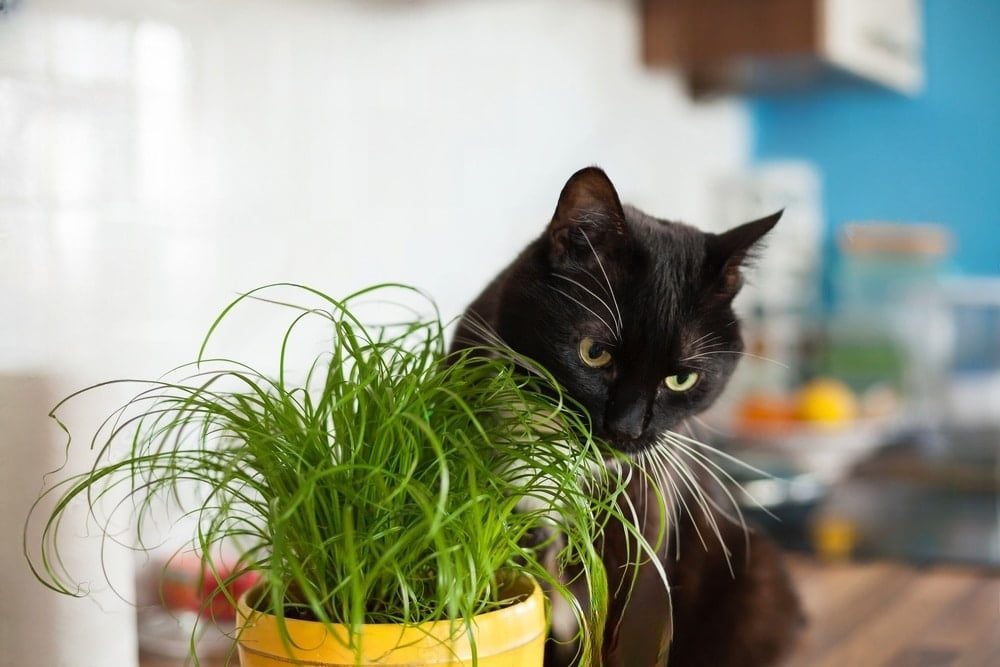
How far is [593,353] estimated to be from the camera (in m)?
0.73

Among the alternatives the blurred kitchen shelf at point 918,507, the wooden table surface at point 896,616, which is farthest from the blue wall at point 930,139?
the wooden table surface at point 896,616

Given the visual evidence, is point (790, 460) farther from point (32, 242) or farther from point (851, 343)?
point (32, 242)

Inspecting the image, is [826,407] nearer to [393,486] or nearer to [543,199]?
[543,199]

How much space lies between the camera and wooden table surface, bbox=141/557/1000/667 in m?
1.01

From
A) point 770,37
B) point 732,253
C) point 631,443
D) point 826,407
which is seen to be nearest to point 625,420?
point 631,443

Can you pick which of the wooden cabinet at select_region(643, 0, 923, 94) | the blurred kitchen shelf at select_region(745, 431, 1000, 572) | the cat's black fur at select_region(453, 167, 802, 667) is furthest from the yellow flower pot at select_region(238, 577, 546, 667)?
the wooden cabinet at select_region(643, 0, 923, 94)

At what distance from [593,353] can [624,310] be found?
4 cm

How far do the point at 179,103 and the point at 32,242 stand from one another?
30 centimetres

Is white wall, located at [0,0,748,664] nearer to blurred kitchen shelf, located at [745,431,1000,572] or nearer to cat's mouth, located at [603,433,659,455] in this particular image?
cat's mouth, located at [603,433,659,455]

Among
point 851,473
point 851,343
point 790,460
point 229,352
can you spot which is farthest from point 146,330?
point 851,343

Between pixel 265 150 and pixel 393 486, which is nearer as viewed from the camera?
pixel 393 486

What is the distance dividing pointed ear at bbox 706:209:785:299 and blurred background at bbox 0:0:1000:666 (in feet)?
0.61

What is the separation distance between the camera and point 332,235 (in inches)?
51.4

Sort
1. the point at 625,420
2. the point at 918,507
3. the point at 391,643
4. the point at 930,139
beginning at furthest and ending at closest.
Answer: the point at 930,139 → the point at 918,507 → the point at 625,420 → the point at 391,643
